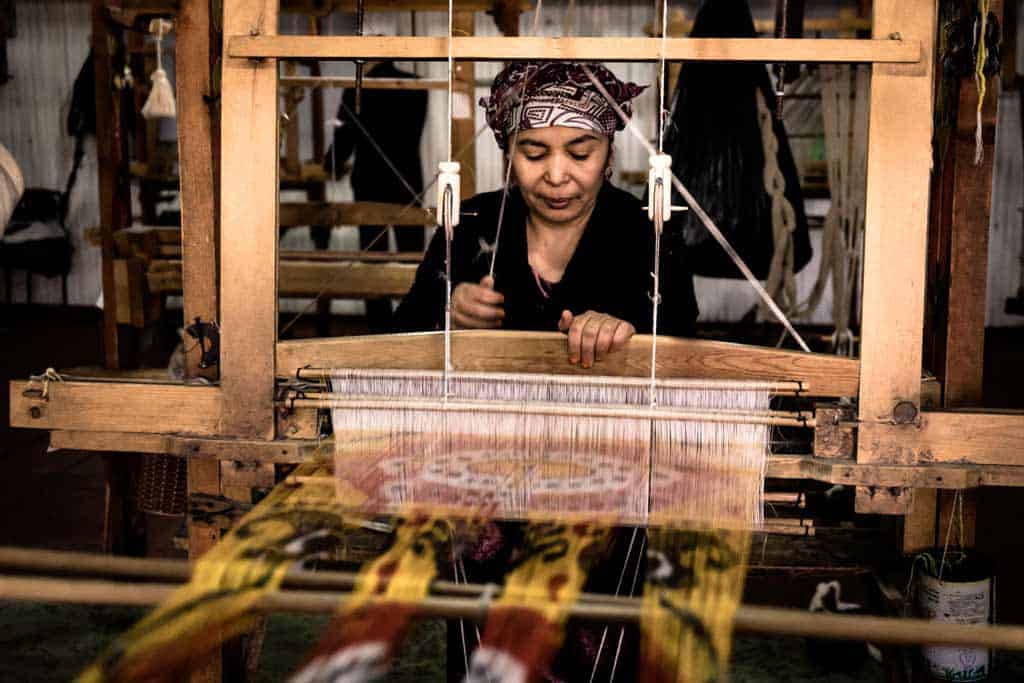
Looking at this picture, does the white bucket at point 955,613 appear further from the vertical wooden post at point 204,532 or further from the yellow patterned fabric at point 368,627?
the vertical wooden post at point 204,532

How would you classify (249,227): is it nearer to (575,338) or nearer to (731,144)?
(575,338)

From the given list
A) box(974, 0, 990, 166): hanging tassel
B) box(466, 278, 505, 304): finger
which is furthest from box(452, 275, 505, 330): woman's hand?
box(974, 0, 990, 166): hanging tassel

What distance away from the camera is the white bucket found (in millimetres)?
2424

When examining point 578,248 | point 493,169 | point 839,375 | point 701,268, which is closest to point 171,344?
point 493,169

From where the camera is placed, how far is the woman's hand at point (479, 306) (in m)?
2.21

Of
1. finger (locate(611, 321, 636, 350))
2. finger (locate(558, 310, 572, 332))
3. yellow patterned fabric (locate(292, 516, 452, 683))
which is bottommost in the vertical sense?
yellow patterned fabric (locate(292, 516, 452, 683))

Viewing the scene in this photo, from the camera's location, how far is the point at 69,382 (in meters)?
2.06

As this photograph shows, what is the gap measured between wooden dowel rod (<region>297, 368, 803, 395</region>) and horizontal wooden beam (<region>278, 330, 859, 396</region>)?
0.20ft

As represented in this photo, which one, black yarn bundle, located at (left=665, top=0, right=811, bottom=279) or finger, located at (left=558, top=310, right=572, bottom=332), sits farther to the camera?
black yarn bundle, located at (left=665, top=0, right=811, bottom=279)

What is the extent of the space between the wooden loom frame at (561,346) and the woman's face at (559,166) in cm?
55

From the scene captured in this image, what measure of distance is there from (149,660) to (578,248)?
1.57 meters

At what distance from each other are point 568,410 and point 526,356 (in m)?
0.21

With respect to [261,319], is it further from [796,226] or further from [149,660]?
[796,226]

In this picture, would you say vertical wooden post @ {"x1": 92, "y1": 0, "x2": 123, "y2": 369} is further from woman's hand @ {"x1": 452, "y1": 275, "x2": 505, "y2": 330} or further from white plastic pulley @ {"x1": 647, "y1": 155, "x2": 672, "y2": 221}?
white plastic pulley @ {"x1": 647, "y1": 155, "x2": 672, "y2": 221}
